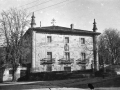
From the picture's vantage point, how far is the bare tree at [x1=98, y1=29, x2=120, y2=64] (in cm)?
4369

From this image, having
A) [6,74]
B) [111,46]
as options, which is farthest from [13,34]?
[111,46]

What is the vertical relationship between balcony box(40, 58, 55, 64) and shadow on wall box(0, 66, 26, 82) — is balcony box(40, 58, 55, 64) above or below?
above

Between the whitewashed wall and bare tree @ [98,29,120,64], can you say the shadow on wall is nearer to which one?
the whitewashed wall

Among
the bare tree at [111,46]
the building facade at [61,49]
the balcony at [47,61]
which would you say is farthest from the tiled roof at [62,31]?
the bare tree at [111,46]

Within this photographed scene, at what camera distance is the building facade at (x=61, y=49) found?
102 feet

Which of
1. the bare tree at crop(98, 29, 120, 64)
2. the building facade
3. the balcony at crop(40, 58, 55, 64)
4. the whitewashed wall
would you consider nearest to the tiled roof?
the building facade

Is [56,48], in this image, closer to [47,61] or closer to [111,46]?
[47,61]

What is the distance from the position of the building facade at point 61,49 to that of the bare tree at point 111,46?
9.40 meters

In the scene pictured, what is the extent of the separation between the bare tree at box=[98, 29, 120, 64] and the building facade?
9.40 m

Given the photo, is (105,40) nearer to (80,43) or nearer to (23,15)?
(80,43)

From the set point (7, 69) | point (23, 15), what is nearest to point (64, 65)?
point (7, 69)

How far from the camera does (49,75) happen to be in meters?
26.6

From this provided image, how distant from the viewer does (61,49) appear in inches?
1309

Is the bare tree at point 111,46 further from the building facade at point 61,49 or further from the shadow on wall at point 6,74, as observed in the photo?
the shadow on wall at point 6,74
